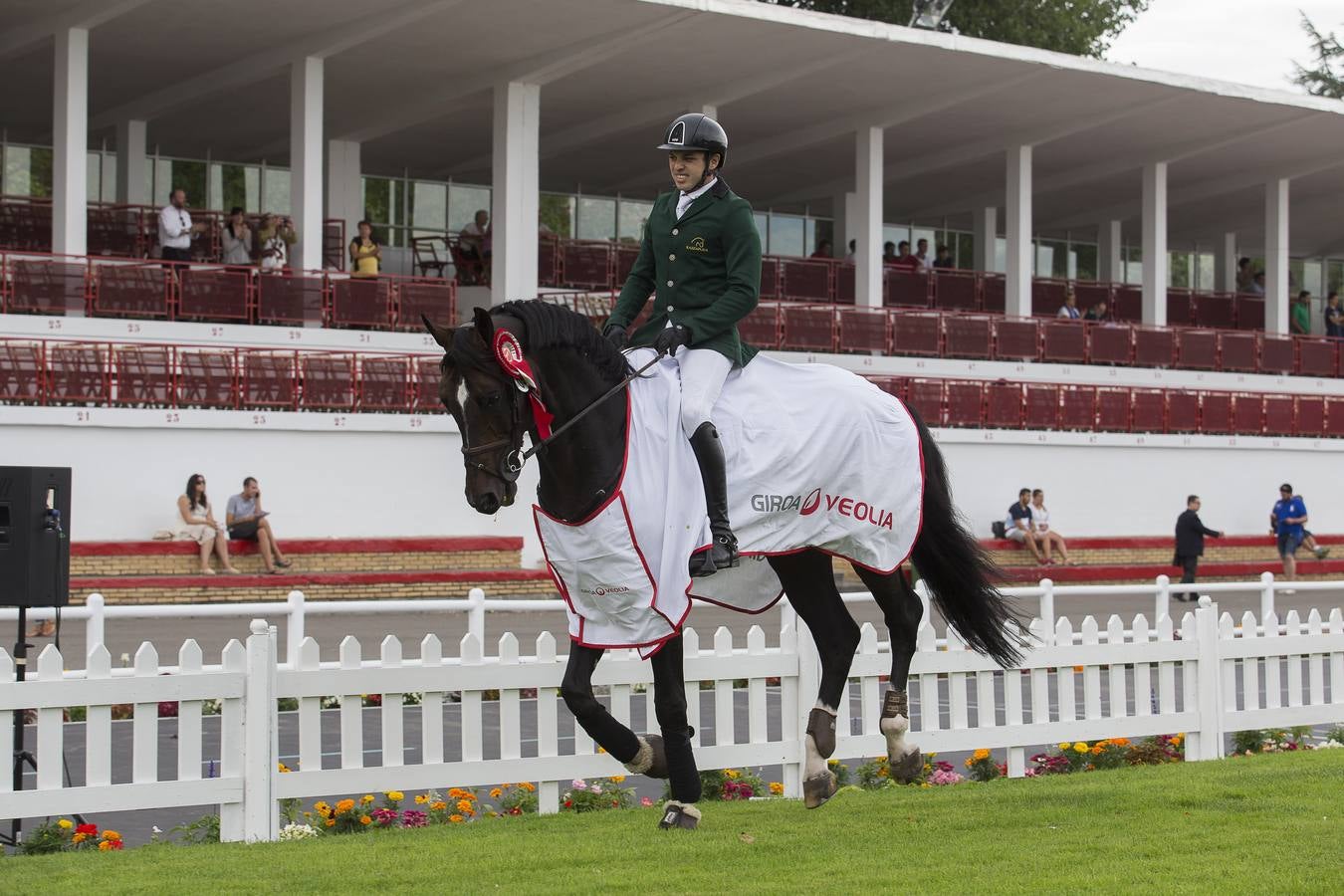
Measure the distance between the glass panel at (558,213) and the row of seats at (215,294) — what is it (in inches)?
502

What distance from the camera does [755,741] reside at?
28.3 ft

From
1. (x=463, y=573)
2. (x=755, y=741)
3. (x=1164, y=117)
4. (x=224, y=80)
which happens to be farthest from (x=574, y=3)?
(x=755, y=741)

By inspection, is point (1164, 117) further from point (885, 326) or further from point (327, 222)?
point (327, 222)

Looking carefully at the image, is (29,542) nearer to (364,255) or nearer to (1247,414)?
(364,255)

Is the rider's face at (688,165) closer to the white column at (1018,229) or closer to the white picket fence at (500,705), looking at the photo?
the white picket fence at (500,705)

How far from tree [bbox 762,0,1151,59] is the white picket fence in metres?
37.8

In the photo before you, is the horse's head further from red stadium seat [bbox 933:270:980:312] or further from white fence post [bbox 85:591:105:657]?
red stadium seat [bbox 933:270:980:312]

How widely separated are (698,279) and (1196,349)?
95.8ft

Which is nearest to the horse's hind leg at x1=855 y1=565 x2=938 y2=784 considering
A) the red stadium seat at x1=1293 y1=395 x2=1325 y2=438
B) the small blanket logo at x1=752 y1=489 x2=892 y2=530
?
the small blanket logo at x1=752 y1=489 x2=892 y2=530

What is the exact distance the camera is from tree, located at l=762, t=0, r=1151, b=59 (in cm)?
4638

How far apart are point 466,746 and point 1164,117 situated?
28.7 m

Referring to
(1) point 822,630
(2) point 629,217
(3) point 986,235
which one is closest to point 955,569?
(1) point 822,630

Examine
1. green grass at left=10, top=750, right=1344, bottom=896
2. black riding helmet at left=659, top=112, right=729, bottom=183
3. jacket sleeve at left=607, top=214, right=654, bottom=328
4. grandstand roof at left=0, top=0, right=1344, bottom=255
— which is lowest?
green grass at left=10, top=750, right=1344, bottom=896

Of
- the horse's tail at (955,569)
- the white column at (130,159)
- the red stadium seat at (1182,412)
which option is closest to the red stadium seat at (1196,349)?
the red stadium seat at (1182,412)
